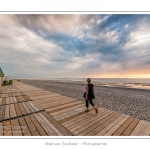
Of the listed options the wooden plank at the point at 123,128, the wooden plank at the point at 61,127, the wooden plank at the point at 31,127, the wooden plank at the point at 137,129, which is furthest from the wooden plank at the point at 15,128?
the wooden plank at the point at 137,129

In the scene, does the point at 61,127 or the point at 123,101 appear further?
the point at 123,101

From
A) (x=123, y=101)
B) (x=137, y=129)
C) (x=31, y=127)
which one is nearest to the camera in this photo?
(x=31, y=127)

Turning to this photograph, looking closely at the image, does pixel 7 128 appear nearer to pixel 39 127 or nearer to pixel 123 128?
pixel 39 127

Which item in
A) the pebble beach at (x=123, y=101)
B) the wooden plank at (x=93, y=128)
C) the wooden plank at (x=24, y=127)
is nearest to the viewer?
the wooden plank at (x=24, y=127)

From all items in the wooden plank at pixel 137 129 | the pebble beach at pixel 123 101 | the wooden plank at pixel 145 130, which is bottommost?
the pebble beach at pixel 123 101

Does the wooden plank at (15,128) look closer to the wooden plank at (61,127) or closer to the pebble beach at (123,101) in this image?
the wooden plank at (61,127)

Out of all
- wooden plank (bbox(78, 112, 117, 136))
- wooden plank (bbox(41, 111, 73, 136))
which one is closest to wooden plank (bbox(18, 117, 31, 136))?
wooden plank (bbox(41, 111, 73, 136))

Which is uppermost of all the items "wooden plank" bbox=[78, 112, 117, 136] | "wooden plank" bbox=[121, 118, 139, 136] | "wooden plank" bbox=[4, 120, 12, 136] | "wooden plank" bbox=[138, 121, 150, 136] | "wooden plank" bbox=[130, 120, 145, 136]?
"wooden plank" bbox=[4, 120, 12, 136]

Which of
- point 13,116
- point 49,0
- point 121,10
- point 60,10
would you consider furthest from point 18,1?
point 13,116

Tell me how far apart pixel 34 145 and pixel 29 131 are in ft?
1.70

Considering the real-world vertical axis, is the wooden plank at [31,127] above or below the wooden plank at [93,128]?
above

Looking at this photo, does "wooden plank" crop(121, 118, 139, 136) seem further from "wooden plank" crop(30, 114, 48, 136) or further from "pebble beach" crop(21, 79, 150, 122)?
"wooden plank" crop(30, 114, 48, 136)

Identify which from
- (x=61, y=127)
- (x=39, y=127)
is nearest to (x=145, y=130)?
(x=61, y=127)

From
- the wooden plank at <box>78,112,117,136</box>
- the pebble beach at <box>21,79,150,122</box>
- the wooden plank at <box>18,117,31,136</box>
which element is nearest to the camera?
the wooden plank at <box>18,117,31,136</box>
